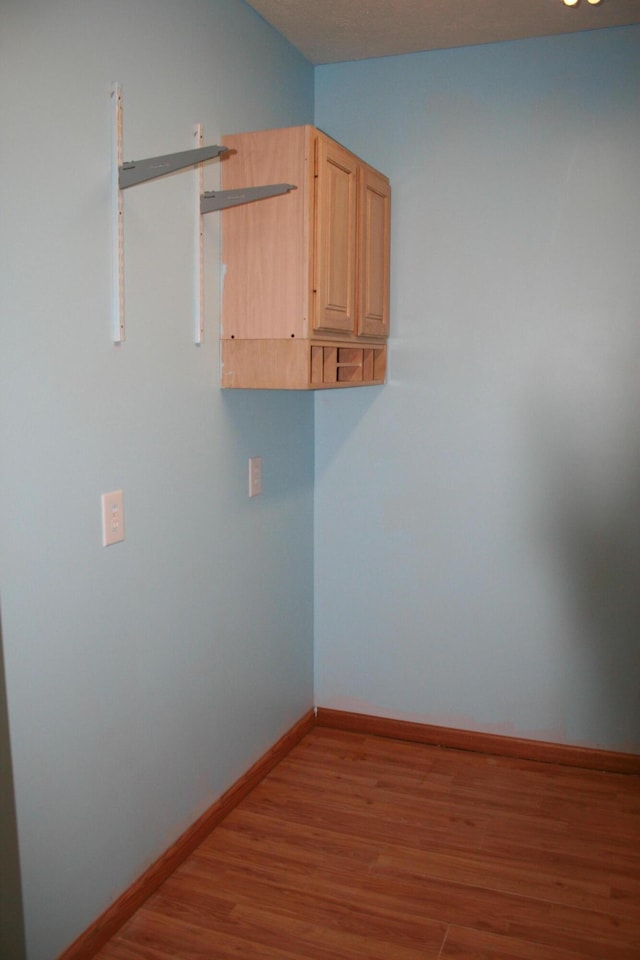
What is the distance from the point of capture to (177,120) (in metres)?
2.39

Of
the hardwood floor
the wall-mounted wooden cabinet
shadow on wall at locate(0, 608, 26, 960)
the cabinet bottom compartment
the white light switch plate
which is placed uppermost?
the wall-mounted wooden cabinet

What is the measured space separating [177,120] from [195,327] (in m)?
0.57

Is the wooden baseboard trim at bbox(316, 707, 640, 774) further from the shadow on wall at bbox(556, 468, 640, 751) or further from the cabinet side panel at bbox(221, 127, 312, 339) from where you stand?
the cabinet side panel at bbox(221, 127, 312, 339)

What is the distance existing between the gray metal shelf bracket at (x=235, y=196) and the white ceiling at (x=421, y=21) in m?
0.74

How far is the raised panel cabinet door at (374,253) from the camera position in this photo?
9.66 feet

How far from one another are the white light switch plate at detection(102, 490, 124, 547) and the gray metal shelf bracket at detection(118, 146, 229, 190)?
0.77 m

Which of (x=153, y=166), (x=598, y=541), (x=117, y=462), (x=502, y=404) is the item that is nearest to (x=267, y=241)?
(x=153, y=166)

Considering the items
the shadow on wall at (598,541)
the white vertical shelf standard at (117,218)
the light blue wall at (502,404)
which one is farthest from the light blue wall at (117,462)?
the shadow on wall at (598,541)

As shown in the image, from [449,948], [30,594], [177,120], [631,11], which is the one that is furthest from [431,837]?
[631,11]

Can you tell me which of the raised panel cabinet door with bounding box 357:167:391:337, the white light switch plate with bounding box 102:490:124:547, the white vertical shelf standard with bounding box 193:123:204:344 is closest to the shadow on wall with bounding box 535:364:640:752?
the raised panel cabinet door with bounding box 357:167:391:337

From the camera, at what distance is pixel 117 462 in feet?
7.20

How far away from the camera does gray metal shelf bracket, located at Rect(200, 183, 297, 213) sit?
91.5 inches

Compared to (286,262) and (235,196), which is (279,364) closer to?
(286,262)

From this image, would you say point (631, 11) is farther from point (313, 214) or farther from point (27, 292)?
point (27, 292)
